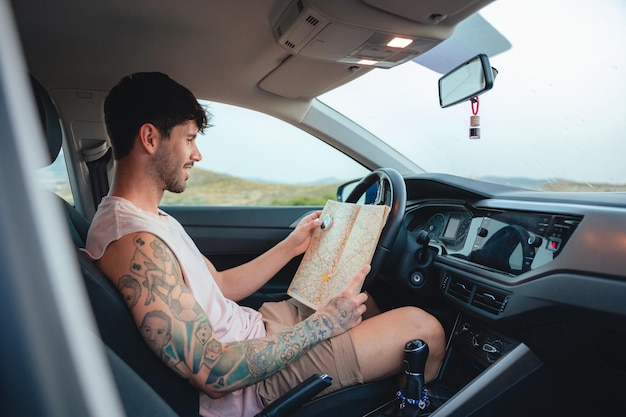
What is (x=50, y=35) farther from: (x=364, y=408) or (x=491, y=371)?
(x=491, y=371)

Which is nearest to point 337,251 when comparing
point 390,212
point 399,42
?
point 390,212

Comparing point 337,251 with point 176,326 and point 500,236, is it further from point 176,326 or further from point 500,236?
point 176,326

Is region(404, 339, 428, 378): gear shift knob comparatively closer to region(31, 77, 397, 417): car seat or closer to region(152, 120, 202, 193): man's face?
region(31, 77, 397, 417): car seat

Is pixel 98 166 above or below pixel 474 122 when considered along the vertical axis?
above

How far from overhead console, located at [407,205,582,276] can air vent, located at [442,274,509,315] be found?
8 cm

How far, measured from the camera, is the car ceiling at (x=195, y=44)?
176cm

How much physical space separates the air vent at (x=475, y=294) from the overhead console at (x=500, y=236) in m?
0.08

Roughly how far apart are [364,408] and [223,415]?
0.44 meters

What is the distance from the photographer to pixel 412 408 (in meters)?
1.43

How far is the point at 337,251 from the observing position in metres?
1.64

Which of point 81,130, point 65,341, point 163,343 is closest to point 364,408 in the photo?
point 163,343

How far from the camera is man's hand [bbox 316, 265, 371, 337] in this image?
1423 millimetres

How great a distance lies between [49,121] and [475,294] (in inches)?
56.7

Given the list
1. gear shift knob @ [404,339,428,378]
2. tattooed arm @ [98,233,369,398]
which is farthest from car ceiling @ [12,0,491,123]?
gear shift knob @ [404,339,428,378]
